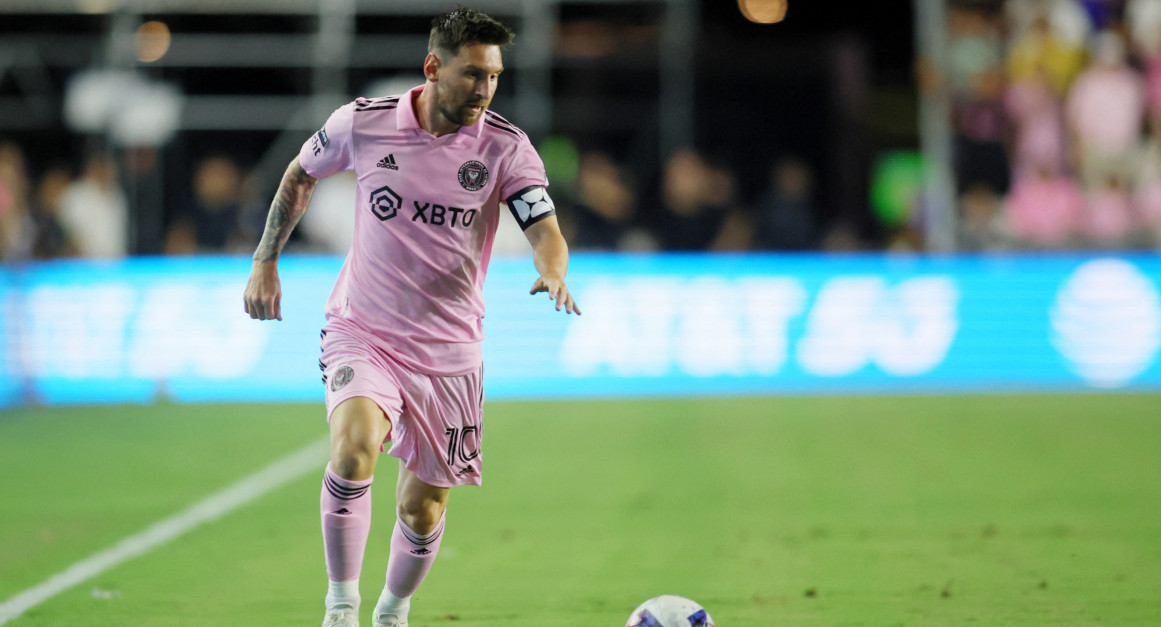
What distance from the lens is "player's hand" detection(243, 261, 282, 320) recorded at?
5.11 m

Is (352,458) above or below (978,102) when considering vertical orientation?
below

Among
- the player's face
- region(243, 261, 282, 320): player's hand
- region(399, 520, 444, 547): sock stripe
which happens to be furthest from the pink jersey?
region(399, 520, 444, 547): sock stripe

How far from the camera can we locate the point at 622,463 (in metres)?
10.1

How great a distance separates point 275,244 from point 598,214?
10.3 m

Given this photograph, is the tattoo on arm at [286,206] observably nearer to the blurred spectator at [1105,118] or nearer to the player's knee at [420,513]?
the player's knee at [420,513]

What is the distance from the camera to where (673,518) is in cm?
795

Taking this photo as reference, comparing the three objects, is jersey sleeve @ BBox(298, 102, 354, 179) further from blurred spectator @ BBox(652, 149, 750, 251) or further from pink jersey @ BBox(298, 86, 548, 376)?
blurred spectator @ BBox(652, 149, 750, 251)

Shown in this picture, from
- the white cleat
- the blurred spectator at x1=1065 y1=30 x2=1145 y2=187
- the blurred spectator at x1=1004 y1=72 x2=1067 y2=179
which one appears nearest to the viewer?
the white cleat

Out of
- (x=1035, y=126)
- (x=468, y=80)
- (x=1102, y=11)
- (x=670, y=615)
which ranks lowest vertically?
(x=670, y=615)

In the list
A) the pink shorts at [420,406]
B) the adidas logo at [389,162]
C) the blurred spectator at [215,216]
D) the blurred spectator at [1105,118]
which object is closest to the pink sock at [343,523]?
the pink shorts at [420,406]

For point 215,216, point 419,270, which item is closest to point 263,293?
point 419,270

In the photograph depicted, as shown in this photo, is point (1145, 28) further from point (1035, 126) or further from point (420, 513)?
point (420, 513)

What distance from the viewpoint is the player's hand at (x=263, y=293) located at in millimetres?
5105

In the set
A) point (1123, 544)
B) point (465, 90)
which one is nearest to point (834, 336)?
point (1123, 544)
